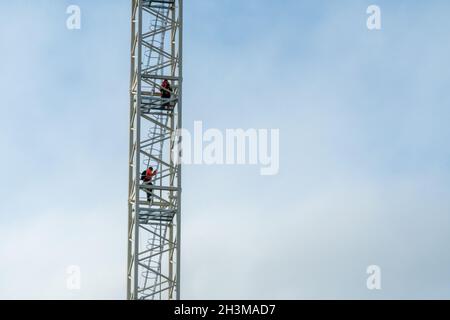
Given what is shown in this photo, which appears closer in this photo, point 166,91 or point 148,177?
point 148,177

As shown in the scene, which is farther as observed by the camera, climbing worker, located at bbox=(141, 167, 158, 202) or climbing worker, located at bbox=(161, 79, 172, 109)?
climbing worker, located at bbox=(161, 79, 172, 109)

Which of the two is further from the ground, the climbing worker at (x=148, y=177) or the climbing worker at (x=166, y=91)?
the climbing worker at (x=166, y=91)

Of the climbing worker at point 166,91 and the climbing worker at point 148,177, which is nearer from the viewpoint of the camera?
the climbing worker at point 148,177

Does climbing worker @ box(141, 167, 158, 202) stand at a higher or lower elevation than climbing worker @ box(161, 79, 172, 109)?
lower

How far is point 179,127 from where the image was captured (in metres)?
83.6

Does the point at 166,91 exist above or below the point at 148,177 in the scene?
above
